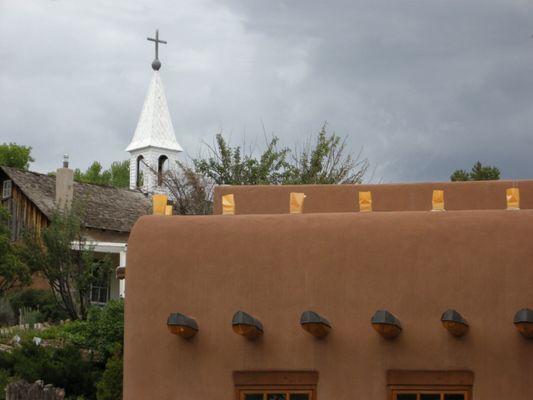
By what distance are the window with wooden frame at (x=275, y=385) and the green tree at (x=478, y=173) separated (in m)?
29.5

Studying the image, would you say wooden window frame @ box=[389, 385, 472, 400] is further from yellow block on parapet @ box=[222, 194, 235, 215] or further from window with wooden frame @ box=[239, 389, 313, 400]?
yellow block on parapet @ box=[222, 194, 235, 215]

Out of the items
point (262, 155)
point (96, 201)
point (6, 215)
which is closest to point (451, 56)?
point (262, 155)

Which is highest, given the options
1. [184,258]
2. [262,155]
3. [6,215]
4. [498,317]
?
[262,155]

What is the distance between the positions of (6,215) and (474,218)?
1755 cm

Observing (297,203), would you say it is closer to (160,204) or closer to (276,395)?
(160,204)

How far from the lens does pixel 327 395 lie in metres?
10.8

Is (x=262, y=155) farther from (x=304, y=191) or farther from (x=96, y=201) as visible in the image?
(x=304, y=191)

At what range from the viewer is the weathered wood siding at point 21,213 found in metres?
31.4

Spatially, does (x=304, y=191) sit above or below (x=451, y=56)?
below

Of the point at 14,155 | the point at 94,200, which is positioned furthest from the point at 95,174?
the point at 94,200

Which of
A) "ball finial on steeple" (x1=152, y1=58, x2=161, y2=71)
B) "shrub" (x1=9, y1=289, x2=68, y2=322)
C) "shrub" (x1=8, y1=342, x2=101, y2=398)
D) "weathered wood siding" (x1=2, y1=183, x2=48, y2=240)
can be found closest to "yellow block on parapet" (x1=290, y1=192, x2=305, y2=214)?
"shrub" (x1=8, y1=342, x2=101, y2=398)

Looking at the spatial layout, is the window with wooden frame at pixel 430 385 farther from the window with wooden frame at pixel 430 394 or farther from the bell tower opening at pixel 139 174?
the bell tower opening at pixel 139 174

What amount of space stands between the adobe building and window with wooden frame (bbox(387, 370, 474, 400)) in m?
0.01

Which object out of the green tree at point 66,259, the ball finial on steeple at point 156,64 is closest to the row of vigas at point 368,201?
the green tree at point 66,259
